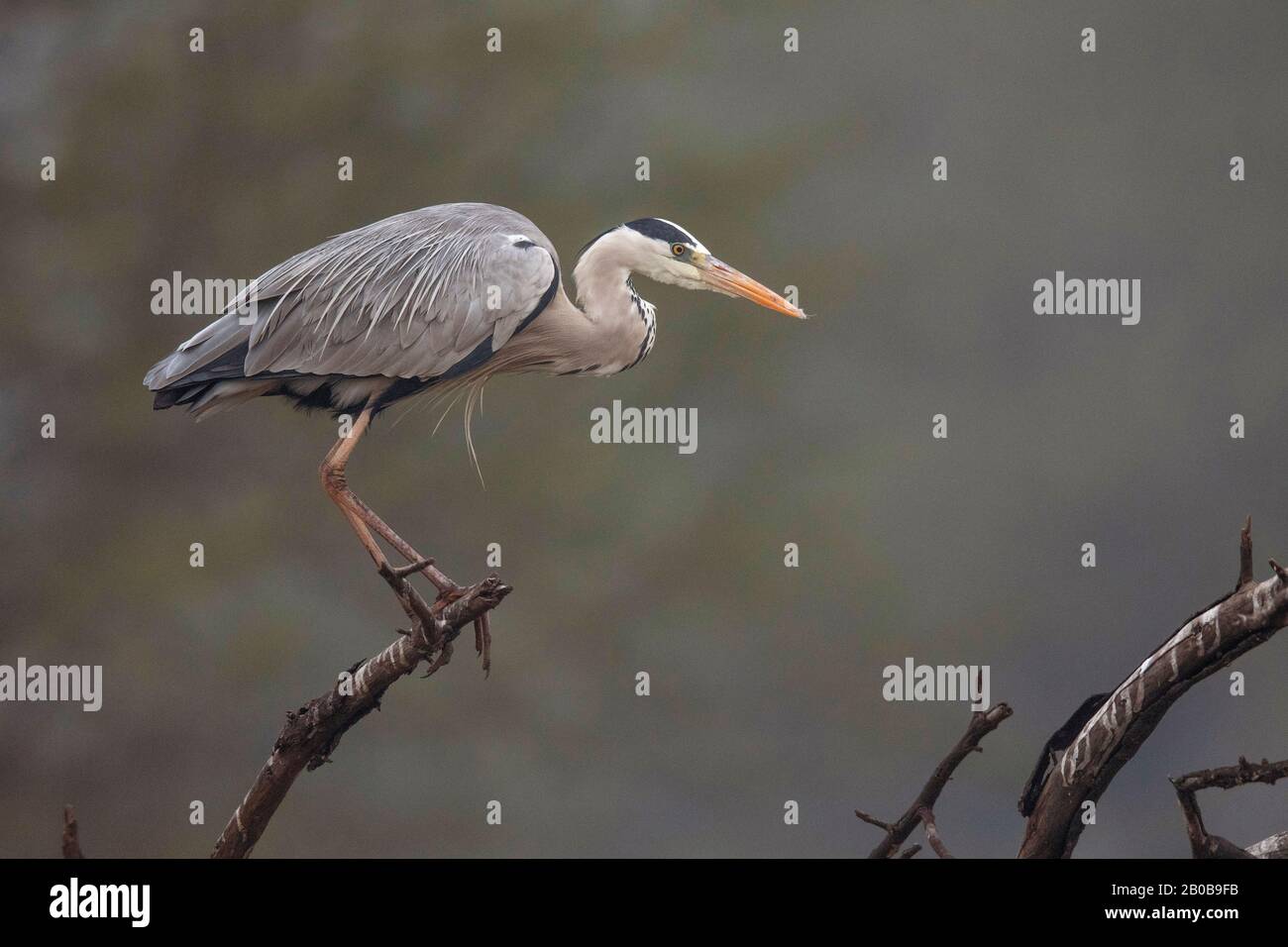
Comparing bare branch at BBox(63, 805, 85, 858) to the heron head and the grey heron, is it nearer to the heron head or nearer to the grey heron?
the grey heron

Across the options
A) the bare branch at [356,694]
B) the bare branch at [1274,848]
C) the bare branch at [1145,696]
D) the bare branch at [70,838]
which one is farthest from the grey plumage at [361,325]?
the bare branch at [1274,848]

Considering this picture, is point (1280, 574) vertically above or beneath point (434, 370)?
beneath

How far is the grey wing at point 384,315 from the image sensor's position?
12.6 feet

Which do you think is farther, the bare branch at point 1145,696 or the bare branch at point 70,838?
the bare branch at point 70,838

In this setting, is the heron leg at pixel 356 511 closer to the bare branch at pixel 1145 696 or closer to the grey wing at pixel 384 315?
the grey wing at pixel 384 315

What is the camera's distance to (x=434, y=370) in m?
3.89

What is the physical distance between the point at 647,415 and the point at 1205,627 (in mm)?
3631

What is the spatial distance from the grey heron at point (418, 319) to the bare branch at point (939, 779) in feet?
4.32

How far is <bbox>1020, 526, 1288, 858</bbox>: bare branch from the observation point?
249 centimetres

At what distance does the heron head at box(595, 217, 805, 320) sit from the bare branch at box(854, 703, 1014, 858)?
5.06ft

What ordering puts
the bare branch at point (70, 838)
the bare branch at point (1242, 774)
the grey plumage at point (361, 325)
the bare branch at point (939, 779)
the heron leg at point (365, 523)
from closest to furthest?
the bare branch at point (1242, 774)
the bare branch at point (939, 779)
the bare branch at point (70, 838)
the heron leg at point (365, 523)
the grey plumage at point (361, 325)
